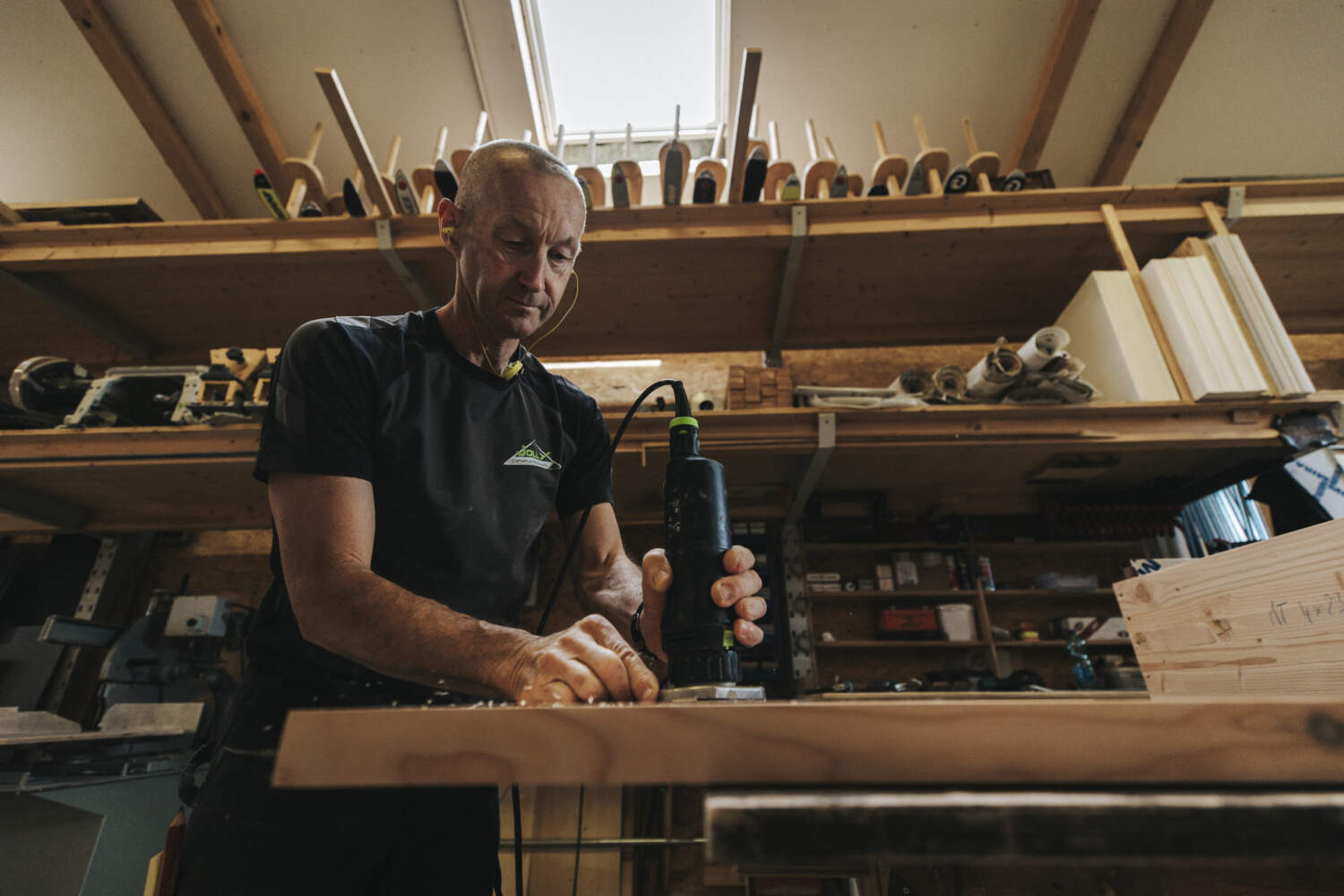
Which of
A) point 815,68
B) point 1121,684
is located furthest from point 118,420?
point 1121,684

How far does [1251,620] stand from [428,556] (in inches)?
51.8

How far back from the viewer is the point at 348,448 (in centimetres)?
89

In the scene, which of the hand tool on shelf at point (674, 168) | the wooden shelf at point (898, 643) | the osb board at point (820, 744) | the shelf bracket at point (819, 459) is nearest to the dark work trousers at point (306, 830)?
the osb board at point (820, 744)

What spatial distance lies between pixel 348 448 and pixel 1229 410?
268 cm

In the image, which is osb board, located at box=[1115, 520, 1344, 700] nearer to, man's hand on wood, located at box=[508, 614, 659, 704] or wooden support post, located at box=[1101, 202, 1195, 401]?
man's hand on wood, located at box=[508, 614, 659, 704]

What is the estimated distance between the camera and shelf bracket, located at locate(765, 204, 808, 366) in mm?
2402

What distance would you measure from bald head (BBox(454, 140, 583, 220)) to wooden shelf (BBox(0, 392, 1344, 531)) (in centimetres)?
112

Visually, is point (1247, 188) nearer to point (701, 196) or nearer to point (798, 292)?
point (798, 292)

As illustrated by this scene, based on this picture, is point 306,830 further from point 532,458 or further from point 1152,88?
point 1152,88

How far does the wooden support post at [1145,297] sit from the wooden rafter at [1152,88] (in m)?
1.16

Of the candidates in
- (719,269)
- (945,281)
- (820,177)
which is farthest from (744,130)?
(945,281)

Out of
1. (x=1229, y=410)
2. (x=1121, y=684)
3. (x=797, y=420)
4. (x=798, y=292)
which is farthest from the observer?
(x=798, y=292)

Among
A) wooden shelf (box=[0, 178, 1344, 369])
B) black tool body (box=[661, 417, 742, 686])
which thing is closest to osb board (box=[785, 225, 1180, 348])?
wooden shelf (box=[0, 178, 1344, 369])

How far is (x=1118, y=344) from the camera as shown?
7.22 feet
